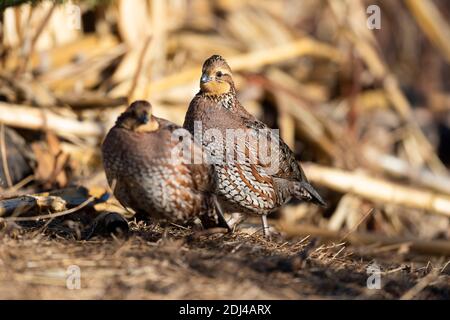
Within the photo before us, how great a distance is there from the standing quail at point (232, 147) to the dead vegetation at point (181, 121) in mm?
317

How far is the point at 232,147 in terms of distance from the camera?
5852 mm

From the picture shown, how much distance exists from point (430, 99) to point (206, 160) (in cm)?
943

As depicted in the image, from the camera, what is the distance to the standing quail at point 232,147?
227 inches

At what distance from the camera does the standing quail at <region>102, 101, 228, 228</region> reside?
5.03m

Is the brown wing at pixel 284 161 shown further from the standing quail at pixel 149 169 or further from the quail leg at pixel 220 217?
the standing quail at pixel 149 169

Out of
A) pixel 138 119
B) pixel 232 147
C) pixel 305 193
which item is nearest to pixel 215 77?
pixel 232 147

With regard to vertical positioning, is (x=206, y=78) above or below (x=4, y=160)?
above

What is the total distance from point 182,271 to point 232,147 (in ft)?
4.99

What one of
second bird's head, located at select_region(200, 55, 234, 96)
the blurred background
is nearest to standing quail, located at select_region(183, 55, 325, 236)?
second bird's head, located at select_region(200, 55, 234, 96)

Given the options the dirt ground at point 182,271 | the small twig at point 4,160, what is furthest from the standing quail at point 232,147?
the small twig at point 4,160

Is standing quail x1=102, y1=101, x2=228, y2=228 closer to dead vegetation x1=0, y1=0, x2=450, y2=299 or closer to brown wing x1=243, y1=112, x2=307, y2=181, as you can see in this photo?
dead vegetation x1=0, y1=0, x2=450, y2=299

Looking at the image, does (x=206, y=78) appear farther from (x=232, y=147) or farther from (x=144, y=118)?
(x=144, y=118)

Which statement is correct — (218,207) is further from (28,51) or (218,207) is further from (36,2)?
(28,51)
